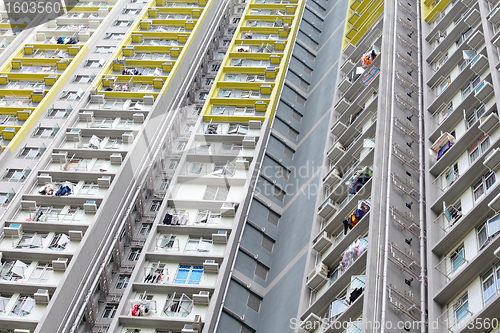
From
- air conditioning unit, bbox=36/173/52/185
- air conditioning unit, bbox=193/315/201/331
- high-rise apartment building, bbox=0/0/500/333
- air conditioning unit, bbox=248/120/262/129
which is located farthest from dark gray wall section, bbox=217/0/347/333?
air conditioning unit, bbox=36/173/52/185

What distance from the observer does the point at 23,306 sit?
33.7m

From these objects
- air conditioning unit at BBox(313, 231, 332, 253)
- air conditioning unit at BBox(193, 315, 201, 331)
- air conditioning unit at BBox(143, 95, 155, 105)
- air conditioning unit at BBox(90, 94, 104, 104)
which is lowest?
air conditioning unit at BBox(193, 315, 201, 331)

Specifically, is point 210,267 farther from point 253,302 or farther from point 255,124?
point 255,124

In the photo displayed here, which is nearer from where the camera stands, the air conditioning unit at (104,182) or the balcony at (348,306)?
the balcony at (348,306)

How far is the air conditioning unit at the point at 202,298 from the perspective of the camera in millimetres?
32438

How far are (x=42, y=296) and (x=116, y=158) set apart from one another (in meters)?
12.8

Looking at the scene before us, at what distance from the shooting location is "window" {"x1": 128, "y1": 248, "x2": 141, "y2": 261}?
42.2 m

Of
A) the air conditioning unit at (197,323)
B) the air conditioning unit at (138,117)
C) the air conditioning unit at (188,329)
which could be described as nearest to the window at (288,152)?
the air conditioning unit at (138,117)

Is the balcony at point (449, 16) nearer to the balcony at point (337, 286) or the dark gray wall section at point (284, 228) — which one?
the dark gray wall section at point (284, 228)

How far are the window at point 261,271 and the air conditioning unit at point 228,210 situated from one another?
387 centimetres

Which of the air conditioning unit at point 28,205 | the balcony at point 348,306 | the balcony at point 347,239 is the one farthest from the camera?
the air conditioning unit at point 28,205

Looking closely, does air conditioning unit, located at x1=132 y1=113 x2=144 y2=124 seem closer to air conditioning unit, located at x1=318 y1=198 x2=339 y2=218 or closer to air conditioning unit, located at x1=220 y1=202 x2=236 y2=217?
air conditioning unit, located at x1=220 y1=202 x2=236 y2=217

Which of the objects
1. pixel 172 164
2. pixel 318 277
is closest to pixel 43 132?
pixel 172 164

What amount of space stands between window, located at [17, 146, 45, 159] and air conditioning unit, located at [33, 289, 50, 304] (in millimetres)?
15397
